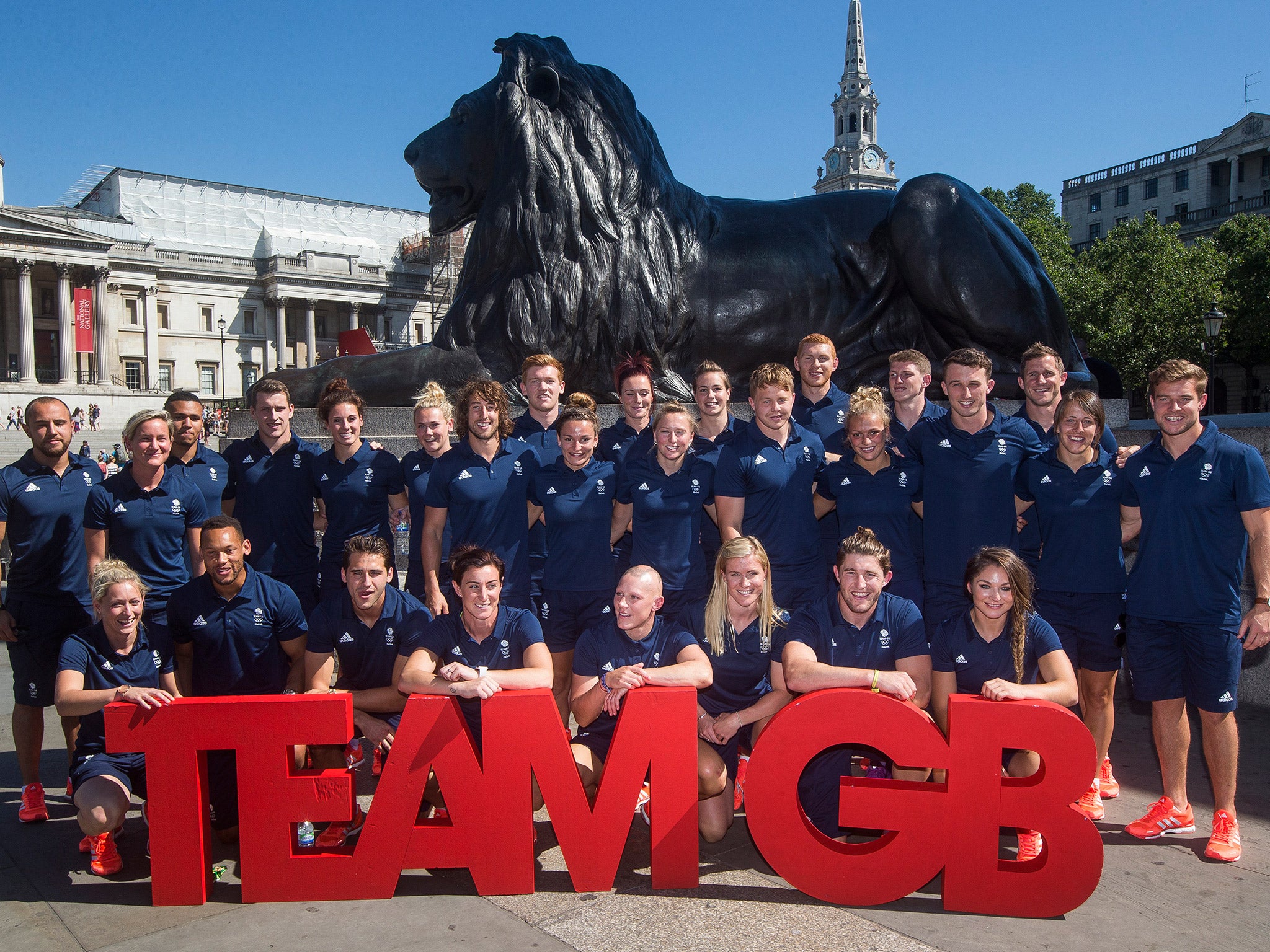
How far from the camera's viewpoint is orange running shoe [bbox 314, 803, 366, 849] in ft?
13.0

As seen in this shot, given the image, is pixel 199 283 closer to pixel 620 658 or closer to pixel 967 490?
pixel 620 658

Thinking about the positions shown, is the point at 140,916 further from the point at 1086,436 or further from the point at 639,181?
the point at 639,181

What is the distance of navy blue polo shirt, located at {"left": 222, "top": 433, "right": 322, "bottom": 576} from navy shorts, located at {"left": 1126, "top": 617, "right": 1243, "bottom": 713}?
13.7 ft

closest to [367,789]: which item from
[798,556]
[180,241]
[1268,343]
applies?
[798,556]

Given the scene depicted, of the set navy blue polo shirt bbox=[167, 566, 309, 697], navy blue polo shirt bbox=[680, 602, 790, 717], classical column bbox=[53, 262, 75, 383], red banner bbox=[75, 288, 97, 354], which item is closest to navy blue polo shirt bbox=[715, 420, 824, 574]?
navy blue polo shirt bbox=[680, 602, 790, 717]

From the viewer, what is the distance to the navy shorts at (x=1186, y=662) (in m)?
3.94

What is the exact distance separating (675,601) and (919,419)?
1.61 metres

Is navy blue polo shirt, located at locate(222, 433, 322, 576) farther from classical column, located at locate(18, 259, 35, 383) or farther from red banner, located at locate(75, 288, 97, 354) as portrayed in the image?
classical column, located at locate(18, 259, 35, 383)

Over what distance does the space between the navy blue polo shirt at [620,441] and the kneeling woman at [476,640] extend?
109cm

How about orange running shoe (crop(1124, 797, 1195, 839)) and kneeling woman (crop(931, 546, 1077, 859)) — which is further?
orange running shoe (crop(1124, 797, 1195, 839))

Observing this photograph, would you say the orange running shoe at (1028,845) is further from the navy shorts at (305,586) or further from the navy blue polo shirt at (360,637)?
the navy shorts at (305,586)

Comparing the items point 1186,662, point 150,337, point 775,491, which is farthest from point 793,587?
point 150,337

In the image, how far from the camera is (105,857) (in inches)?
149

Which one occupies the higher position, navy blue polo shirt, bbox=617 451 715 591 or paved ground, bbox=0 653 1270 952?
navy blue polo shirt, bbox=617 451 715 591
